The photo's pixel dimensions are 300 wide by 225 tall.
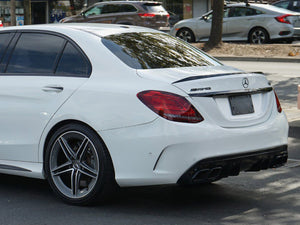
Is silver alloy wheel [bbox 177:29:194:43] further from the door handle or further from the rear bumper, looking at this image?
the rear bumper

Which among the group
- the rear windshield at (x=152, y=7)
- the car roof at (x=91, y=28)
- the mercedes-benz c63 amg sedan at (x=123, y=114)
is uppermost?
the car roof at (x=91, y=28)

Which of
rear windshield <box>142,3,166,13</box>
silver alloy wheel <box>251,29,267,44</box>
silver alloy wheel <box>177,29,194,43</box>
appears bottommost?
silver alloy wheel <box>177,29,194,43</box>

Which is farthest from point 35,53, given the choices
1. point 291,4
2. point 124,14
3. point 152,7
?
point 152,7

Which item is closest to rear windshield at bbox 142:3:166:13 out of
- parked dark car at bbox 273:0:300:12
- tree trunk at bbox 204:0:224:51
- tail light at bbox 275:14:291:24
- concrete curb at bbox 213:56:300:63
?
parked dark car at bbox 273:0:300:12

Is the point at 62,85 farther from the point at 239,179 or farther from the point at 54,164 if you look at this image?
the point at 239,179

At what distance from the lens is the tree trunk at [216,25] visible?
21.9 metres

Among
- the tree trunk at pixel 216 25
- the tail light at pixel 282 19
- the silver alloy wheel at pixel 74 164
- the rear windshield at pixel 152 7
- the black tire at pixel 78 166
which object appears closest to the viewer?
the black tire at pixel 78 166

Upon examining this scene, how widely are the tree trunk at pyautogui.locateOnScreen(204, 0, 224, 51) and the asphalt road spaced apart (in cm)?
1531

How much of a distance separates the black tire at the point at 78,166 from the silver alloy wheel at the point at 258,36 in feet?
59.8

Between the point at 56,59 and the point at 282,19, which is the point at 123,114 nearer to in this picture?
the point at 56,59

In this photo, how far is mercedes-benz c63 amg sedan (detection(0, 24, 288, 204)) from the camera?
523 centimetres

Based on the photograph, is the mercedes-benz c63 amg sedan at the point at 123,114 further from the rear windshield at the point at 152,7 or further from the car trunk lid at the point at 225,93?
the rear windshield at the point at 152,7

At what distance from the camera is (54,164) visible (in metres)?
5.83

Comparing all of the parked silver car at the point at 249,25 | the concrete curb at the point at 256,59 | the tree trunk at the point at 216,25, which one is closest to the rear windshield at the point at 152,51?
the concrete curb at the point at 256,59
